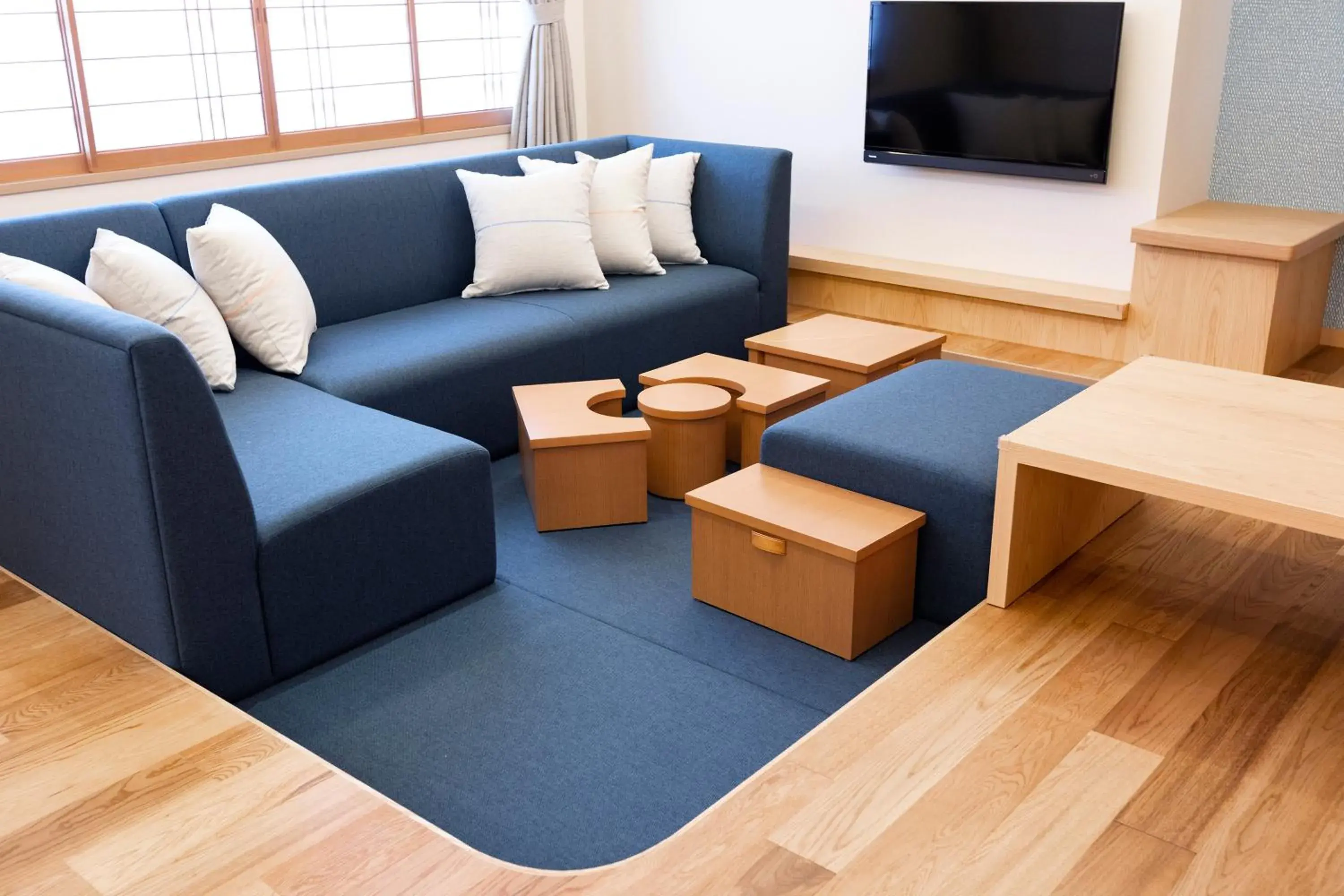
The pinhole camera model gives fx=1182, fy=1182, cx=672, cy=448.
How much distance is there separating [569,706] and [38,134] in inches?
123

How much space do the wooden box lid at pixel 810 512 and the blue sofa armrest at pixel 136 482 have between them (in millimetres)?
926

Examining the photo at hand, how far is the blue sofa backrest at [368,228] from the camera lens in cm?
333

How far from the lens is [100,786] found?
1.76 metres

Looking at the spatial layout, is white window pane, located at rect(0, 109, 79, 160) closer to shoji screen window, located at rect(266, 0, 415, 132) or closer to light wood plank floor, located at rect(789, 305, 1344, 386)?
shoji screen window, located at rect(266, 0, 415, 132)

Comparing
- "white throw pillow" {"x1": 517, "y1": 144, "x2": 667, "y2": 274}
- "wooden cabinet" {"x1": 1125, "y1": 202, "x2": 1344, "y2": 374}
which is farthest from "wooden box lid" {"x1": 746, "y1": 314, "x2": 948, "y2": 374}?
"wooden cabinet" {"x1": 1125, "y1": 202, "x2": 1344, "y2": 374}

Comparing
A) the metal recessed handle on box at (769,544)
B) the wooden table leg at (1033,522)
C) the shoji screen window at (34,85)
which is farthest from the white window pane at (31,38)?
the wooden table leg at (1033,522)

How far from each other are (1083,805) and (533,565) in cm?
152

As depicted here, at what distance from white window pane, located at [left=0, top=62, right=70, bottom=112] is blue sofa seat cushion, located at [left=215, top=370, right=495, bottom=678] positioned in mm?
1994

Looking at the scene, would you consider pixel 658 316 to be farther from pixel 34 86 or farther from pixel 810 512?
pixel 34 86

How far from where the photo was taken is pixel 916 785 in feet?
5.44

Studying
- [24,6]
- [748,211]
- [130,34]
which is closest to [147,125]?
[130,34]

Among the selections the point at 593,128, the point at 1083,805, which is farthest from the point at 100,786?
the point at 593,128

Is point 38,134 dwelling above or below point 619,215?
above

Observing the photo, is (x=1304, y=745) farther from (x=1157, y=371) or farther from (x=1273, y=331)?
(x=1273, y=331)
